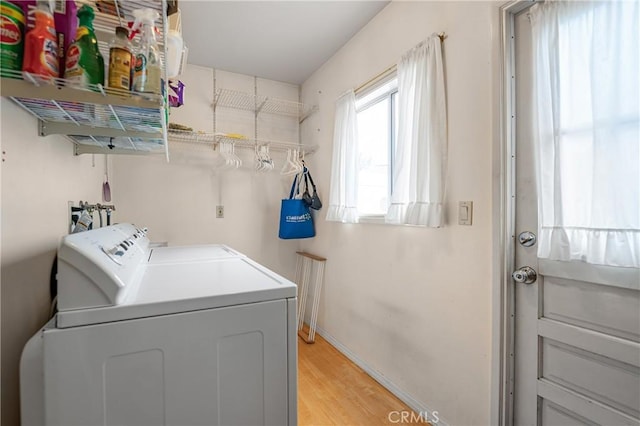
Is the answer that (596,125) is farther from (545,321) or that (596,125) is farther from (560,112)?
(545,321)

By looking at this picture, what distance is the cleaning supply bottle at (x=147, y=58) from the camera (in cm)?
77

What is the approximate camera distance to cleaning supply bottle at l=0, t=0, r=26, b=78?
0.62 m

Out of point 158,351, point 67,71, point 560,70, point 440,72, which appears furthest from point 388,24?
point 158,351

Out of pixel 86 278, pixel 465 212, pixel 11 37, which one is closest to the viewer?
pixel 11 37

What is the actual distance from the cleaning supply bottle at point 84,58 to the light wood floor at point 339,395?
6.27 ft

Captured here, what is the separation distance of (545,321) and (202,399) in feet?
4.38

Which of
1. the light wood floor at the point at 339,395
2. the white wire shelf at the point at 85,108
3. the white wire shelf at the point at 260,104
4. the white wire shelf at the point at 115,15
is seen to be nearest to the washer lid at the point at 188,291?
→ the white wire shelf at the point at 85,108

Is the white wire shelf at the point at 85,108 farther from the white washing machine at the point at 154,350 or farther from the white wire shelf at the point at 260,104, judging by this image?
the white wire shelf at the point at 260,104

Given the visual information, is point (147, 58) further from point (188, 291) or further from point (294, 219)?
point (294, 219)

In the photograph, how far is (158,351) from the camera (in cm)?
78

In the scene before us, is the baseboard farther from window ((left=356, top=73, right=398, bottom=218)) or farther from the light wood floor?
window ((left=356, top=73, right=398, bottom=218))

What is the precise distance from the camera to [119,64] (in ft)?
2.46

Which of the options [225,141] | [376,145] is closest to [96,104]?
[376,145]

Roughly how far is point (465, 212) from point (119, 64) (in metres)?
1.52
